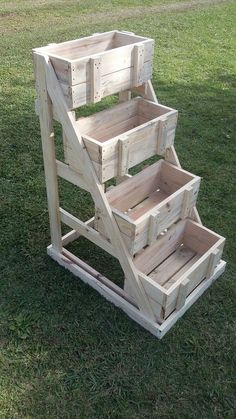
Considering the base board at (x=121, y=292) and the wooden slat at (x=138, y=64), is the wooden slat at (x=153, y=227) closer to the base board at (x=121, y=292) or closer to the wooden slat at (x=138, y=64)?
the base board at (x=121, y=292)

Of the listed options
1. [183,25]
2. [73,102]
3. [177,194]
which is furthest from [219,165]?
[183,25]

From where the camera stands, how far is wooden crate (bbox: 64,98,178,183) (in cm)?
297

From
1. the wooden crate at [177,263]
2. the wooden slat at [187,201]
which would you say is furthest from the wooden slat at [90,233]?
the wooden slat at [187,201]

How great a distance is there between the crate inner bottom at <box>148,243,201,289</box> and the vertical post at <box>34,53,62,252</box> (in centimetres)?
96

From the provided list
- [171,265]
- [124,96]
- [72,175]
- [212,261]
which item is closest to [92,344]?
[171,265]

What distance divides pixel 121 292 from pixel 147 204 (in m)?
0.81

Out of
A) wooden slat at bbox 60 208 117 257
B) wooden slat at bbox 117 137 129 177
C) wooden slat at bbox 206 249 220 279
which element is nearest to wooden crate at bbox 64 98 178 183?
wooden slat at bbox 117 137 129 177

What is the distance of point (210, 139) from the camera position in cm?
607

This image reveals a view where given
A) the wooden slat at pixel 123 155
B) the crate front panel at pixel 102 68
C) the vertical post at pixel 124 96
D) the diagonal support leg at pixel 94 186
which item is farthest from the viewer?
the vertical post at pixel 124 96

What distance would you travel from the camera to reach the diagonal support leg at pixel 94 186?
2.88 metres

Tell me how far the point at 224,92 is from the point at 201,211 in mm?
3759

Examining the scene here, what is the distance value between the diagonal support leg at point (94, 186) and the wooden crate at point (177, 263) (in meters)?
0.07

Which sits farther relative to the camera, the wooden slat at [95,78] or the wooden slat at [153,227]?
the wooden slat at [153,227]

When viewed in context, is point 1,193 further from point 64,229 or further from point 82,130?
point 82,130
